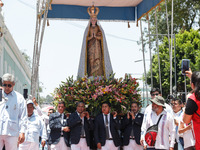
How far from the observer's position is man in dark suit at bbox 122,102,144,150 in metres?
10.0

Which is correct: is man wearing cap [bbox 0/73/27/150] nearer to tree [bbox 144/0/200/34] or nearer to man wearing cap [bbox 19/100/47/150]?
man wearing cap [bbox 19/100/47/150]

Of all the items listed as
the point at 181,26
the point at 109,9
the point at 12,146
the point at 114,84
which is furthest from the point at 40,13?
the point at 181,26

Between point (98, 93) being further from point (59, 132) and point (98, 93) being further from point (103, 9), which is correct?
point (103, 9)

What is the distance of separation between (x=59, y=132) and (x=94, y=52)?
10.6ft

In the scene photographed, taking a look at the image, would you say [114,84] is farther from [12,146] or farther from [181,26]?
[181,26]

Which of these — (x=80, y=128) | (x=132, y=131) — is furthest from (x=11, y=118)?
(x=132, y=131)

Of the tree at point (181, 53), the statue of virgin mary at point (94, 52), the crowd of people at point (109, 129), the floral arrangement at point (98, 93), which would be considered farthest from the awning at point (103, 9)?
the tree at point (181, 53)

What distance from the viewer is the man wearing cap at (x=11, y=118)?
6.68m

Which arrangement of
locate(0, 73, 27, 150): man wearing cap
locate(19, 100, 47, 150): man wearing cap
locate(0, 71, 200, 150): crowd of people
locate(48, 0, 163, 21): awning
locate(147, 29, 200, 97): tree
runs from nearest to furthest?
locate(0, 73, 27, 150): man wearing cap < locate(0, 71, 200, 150): crowd of people < locate(19, 100, 47, 150): man wearing cap < locate(48, 0, 163, 21): awning < locate(147, 29, 200, 97): tree

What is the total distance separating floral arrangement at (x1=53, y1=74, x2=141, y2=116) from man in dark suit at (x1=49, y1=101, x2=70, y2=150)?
0.60 meters

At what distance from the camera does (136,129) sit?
396 inches

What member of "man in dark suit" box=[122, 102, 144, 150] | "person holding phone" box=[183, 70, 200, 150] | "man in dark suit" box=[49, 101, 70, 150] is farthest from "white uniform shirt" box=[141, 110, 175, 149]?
"person holding phone" box=[183, 70, 200, 150]

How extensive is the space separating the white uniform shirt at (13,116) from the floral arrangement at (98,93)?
3.62 metres

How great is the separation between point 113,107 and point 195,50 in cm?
2393
